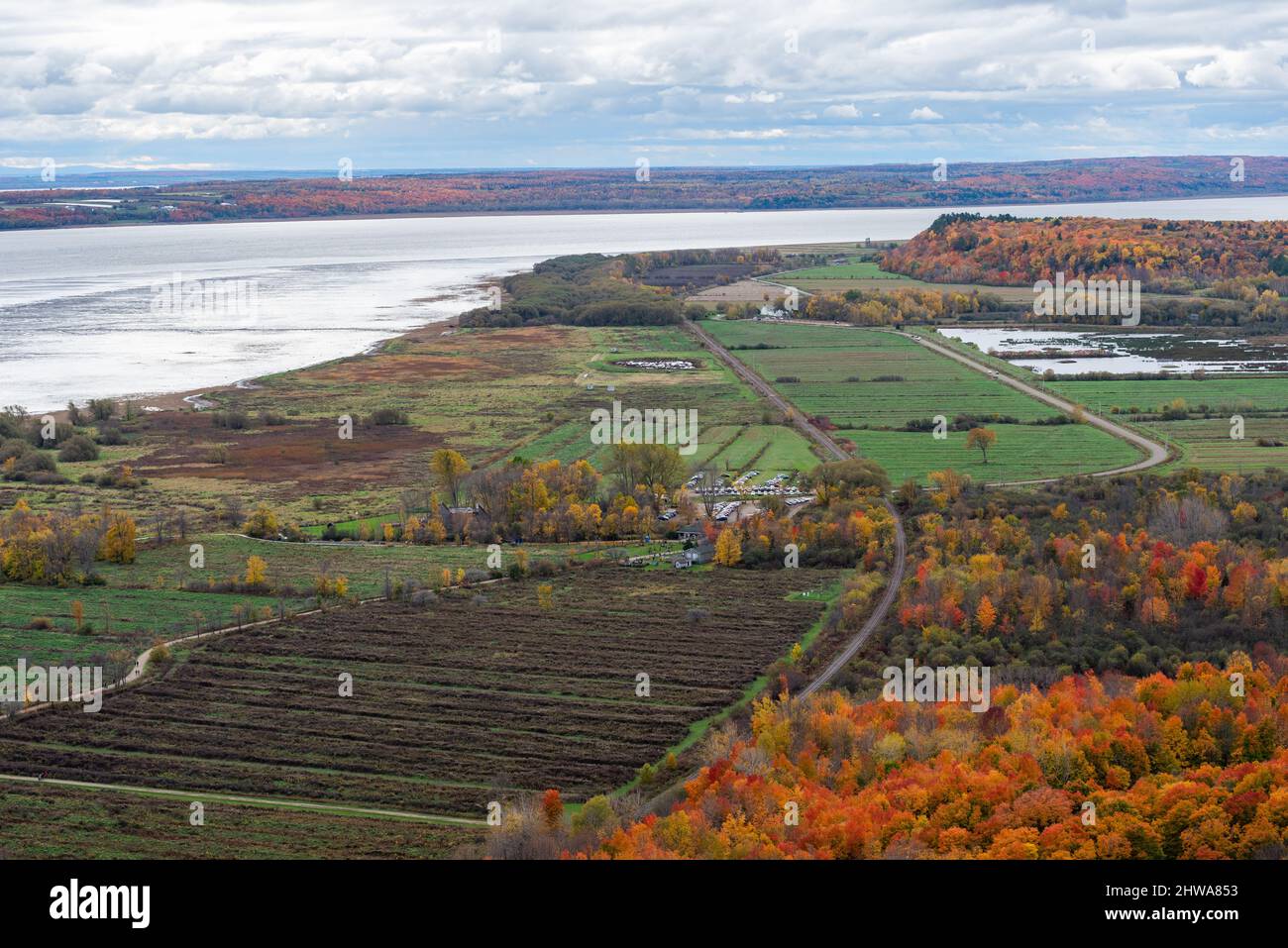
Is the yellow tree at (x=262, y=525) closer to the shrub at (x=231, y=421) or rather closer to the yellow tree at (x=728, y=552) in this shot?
the yellow tree at (x=728, y=552)

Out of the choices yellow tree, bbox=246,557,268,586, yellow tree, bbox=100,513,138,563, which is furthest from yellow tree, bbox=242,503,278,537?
yellow tree, bbox=246,557,268,586

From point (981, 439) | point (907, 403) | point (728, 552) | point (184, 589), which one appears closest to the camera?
point (184, 589)

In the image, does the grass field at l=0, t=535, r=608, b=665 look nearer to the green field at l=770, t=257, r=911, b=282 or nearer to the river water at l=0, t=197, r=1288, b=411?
the river water at l=0, t=197, r=1288, b=411

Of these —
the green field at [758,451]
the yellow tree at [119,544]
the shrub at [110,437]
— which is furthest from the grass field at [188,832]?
the shrub at [110,437]

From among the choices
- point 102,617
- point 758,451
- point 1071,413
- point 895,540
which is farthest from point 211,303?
point 895,540

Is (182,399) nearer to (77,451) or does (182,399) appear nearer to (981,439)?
(77,451)

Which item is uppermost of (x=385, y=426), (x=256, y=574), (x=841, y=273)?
(x=841, y=273)
